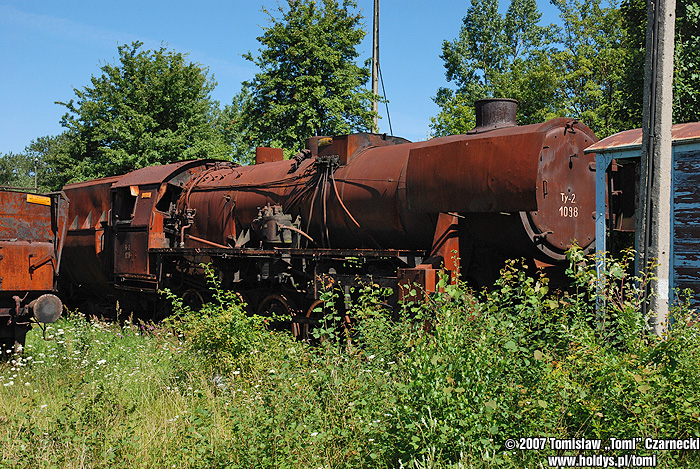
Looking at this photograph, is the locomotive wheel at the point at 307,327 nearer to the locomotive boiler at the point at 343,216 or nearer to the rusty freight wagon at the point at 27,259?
the locomotive boiler at the point at 343,216

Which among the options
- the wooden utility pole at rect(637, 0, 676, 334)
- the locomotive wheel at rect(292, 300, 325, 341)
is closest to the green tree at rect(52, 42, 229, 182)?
the locomotive wheel at rect(292, 300, 325, 341)

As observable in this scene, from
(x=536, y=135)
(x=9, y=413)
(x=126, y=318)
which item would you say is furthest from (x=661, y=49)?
(x=126, y=318)

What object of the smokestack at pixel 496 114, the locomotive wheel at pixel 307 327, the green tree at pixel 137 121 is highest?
the green tree at pixel 137 121

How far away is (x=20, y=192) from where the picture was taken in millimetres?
9195

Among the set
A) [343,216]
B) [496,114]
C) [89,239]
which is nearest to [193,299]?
[89,239]

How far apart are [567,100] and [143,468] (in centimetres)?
2625

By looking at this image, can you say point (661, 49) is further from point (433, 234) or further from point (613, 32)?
point (613, 32)

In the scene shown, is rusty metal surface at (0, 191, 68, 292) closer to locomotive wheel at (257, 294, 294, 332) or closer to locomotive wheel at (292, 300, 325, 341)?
locomotive wheel at (257, 294, 294, 332)

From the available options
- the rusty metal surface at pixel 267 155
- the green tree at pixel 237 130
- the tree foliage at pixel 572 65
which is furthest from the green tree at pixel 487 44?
the rusty metal surface at pixel 267 155

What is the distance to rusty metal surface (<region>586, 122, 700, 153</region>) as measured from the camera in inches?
255

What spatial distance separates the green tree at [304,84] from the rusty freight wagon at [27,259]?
1208 cm

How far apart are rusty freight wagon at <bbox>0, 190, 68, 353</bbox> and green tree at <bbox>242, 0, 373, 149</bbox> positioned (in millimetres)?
12079

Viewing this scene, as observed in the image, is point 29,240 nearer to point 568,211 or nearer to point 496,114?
point 496,114

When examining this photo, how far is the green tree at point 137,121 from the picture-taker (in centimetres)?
2495
